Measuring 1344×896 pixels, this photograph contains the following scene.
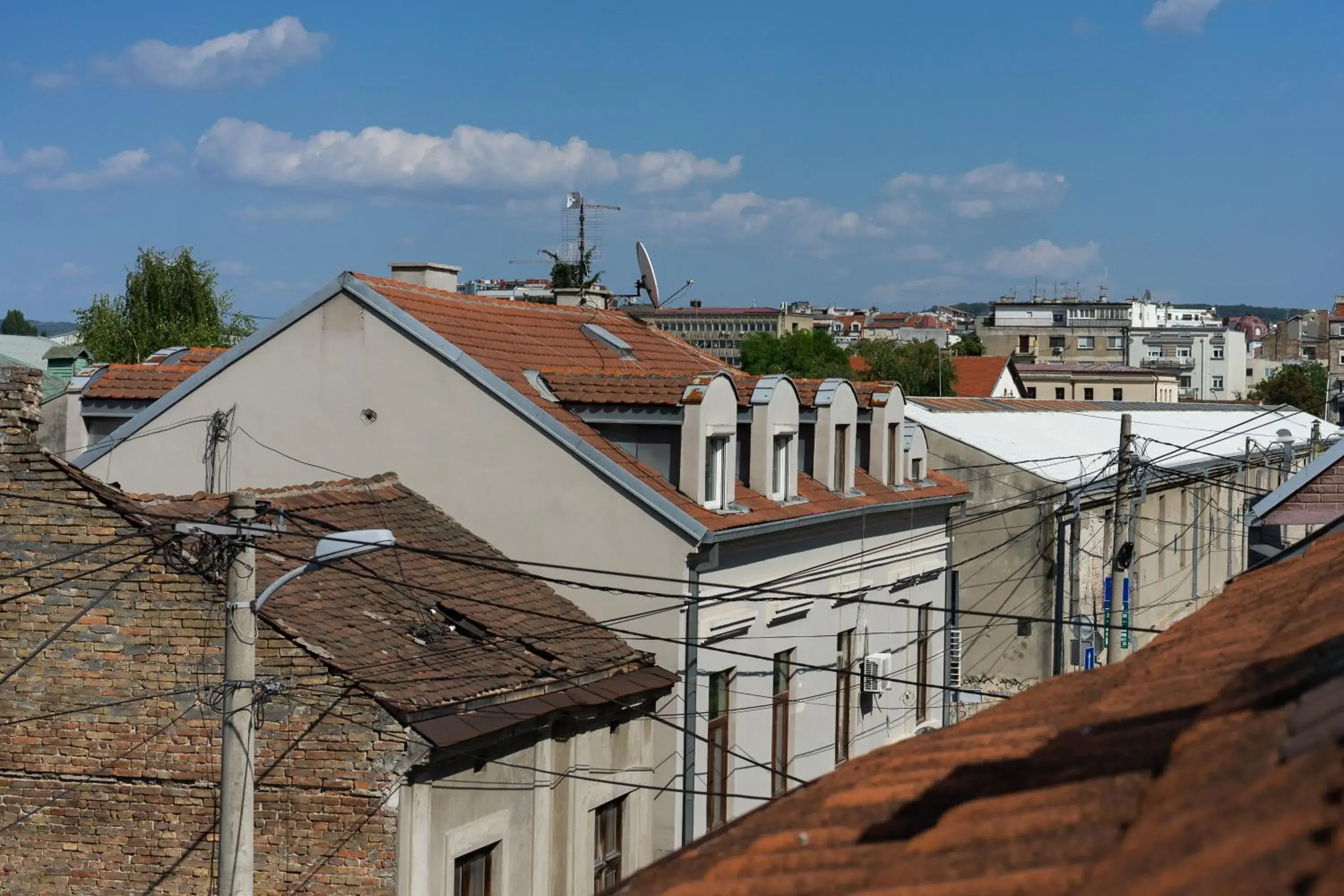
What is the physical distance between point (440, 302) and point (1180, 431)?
30.9 meters

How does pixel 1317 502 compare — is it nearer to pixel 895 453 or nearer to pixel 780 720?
pixel 780 720

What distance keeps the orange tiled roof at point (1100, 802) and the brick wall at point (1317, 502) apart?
9.76m

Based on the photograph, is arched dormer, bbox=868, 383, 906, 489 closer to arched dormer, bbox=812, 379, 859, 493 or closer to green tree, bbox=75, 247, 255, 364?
arched dormer, bbox=812, 379, 859, 493

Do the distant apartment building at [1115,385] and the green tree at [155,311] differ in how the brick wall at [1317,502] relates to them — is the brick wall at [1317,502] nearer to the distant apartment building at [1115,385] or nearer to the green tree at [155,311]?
the green tree at [155,311]

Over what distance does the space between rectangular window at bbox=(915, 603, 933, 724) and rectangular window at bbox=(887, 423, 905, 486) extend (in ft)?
7.82

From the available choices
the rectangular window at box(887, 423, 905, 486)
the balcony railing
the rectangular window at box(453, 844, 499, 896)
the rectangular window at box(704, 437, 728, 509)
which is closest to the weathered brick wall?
the rectangular window at box(453, 844, 499, 896)

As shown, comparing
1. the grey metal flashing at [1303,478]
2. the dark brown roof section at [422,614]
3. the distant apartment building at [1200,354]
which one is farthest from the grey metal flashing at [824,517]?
the distant apartment building at [1200,354]

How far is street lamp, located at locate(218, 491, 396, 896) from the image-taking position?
36.5 feet

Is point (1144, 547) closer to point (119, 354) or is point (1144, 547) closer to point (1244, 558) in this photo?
point (1244, 558)

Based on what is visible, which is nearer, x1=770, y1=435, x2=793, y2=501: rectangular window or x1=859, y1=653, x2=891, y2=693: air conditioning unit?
x1=770, y1=435, x2=793, y2=501: rectangular window

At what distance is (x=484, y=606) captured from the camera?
58.0 feet

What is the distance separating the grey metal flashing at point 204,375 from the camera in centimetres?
2039

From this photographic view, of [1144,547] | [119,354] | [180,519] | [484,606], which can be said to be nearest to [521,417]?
[484,606]

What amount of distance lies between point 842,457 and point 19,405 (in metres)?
12.1
